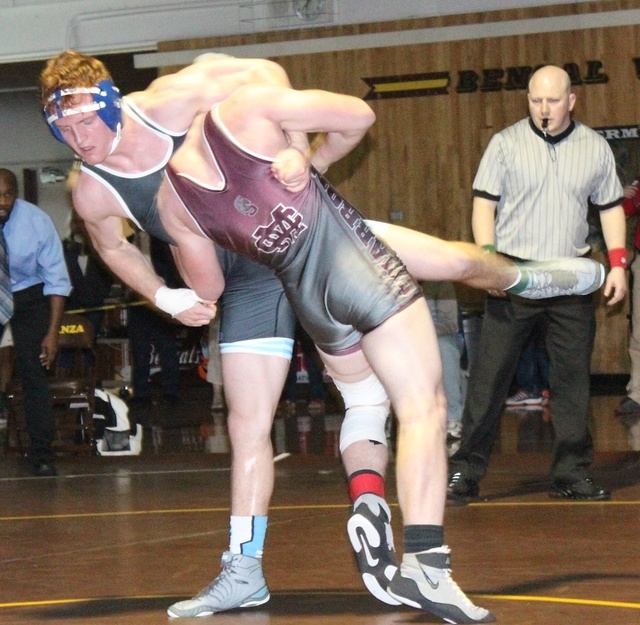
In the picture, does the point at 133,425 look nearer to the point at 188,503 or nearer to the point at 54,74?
the point at 188,503

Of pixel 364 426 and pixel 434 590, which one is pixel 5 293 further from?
pixel 434 590

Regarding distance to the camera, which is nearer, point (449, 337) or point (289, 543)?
point (289, 543)

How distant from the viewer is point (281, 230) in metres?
3.19

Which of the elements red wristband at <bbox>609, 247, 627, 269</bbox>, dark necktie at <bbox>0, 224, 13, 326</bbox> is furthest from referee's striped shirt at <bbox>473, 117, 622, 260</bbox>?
dark necktie at <bbox>0, 224, 13, 326</bbox>

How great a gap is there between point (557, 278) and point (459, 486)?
1391 millimetres

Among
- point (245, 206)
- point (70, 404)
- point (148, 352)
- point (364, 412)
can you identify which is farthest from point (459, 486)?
point (148, 352)

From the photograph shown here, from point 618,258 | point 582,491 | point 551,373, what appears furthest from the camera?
point 551,373

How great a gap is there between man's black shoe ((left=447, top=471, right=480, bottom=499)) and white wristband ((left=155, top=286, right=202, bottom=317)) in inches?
76.0

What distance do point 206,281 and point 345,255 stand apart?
414 millimetres

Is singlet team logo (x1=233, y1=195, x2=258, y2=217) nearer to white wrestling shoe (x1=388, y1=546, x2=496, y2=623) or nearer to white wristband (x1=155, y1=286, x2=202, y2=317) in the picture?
white wristband (x1=155, y1=286, x2=202, y2=317)

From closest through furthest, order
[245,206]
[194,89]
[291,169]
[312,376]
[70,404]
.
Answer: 1. [291,169]
2. [245,206]
3. [194,89]
4. [70,404]
5. [312,376]

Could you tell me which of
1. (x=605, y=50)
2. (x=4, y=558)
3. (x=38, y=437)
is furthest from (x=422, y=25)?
(x=4, y=558)

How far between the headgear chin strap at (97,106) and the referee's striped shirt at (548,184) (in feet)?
7.06

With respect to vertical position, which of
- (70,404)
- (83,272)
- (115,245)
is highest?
(115,245)
